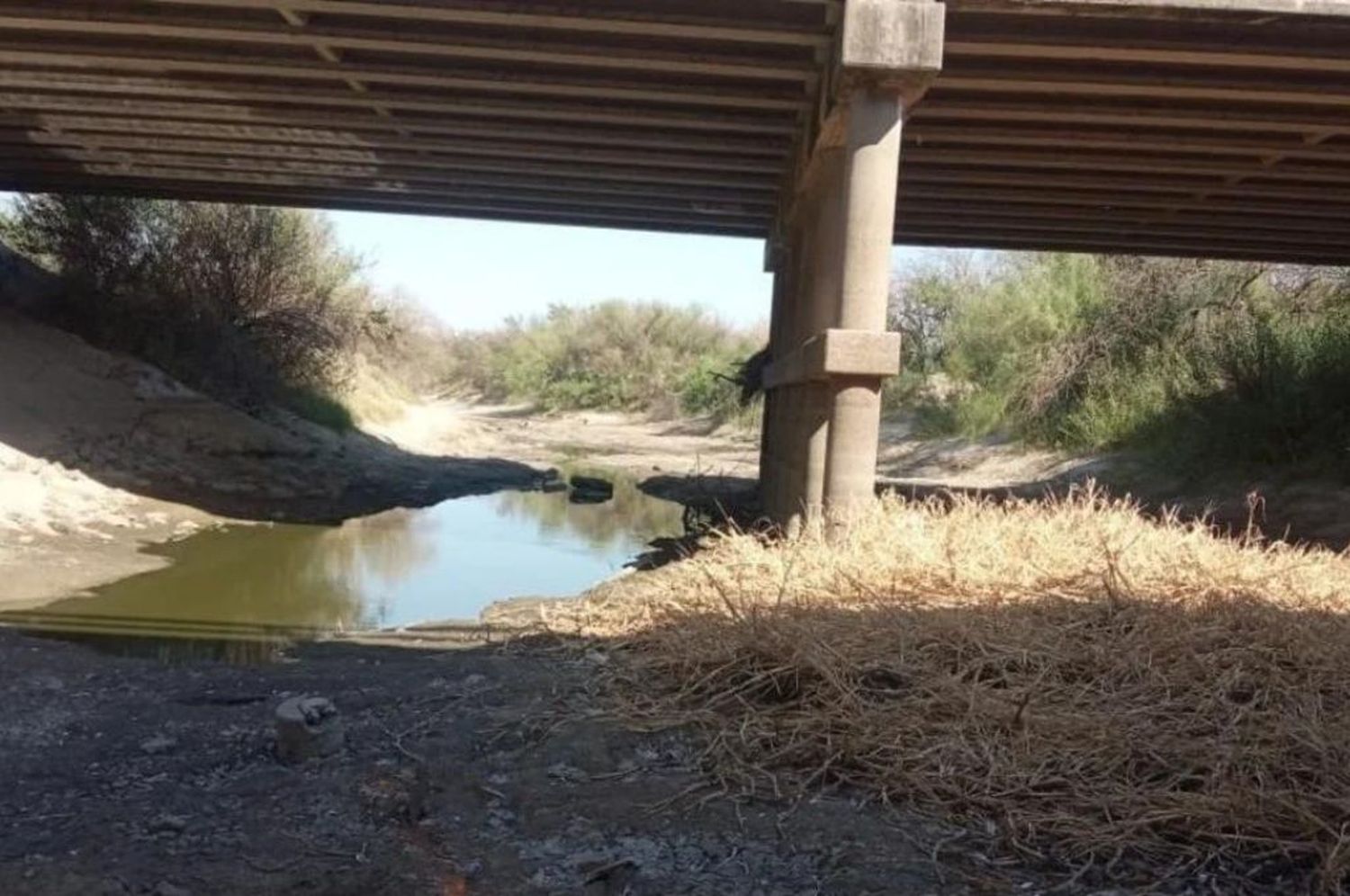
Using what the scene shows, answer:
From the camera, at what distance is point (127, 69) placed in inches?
446

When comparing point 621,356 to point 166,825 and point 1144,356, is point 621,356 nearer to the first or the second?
point 1144,356

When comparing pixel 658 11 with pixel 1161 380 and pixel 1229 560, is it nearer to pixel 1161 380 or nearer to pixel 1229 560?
pixel 1229 560

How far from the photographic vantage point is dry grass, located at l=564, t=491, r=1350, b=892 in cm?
391

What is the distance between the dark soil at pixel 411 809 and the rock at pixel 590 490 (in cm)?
1463

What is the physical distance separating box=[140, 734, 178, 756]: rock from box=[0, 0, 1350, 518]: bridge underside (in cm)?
487

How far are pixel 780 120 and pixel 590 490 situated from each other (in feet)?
34.8

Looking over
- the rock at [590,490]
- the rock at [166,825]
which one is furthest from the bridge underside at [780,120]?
the rock at [590,490]

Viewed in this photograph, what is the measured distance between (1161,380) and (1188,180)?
749 centimetres

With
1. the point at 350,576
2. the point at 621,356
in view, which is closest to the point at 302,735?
the point at 350,576

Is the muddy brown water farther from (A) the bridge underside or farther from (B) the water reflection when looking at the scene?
(A) the bridge underside

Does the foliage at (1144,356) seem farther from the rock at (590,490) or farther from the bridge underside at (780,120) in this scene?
the rock at (590,490)

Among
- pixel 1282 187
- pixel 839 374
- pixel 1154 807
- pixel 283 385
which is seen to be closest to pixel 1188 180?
pixel 1282 187

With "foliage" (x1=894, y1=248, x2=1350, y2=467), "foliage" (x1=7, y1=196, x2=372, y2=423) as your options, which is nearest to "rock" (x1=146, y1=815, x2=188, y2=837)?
"foliage" (x1=894, y1=248, x2=1350, y2=467)

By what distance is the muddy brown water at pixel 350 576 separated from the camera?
8953 mm
